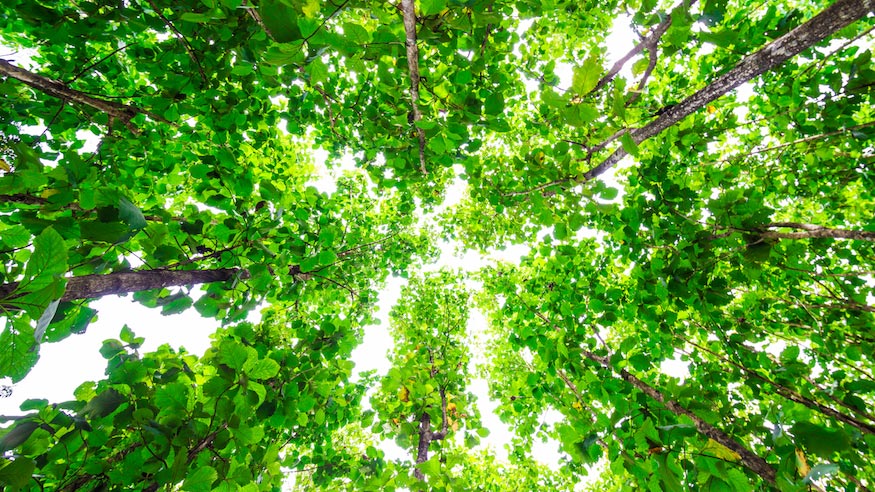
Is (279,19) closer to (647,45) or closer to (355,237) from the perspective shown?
(355,237)

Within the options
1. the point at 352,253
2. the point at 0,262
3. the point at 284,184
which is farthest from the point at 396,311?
the point at 0,262

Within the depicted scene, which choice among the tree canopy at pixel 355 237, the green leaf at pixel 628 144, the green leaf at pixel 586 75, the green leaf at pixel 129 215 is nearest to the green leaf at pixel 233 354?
the tree canopy at pixel 355 237

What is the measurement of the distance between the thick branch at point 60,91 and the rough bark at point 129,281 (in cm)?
132

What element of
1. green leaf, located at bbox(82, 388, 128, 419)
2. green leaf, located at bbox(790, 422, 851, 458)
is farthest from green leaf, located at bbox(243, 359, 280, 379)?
green leaf, located at bbox(790, 422, 851, 458)

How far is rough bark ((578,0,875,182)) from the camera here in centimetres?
165

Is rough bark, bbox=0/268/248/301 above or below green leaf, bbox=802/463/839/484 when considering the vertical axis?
above

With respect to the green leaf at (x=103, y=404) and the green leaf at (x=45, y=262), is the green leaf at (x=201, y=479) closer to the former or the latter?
the green leaf at (x=103, y=404)

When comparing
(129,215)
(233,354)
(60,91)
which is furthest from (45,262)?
(60,91)

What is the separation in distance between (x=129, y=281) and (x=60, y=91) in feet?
4.80

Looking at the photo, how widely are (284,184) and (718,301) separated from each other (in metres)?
5.17

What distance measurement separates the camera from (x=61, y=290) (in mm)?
956

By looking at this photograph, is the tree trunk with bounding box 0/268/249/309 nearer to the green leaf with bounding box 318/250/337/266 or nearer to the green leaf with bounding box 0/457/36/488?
the green leaf with bounding box 0/457/36/488

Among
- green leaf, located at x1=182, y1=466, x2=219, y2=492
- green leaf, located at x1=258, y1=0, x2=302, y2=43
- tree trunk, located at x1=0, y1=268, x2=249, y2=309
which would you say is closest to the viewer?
green leaf, located at x1=258, y1=0, x2=302, y2=43

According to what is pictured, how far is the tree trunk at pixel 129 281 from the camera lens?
69.9 inches
